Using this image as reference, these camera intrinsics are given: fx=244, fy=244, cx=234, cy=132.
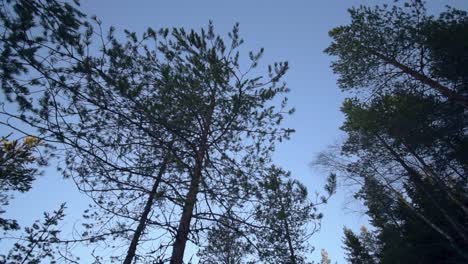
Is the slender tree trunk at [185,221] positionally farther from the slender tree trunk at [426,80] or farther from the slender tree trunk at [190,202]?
the slender tree trunk at [426,80]

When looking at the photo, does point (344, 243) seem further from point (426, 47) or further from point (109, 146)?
point (109, 146)

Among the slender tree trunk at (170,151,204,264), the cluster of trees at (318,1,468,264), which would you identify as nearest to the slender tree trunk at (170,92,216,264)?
the slender tree trunk at (170,151,204,264)

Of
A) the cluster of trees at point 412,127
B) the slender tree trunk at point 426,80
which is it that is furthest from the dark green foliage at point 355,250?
the slender tree trunk at point 426,80

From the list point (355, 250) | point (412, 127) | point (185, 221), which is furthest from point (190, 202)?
point (355, 250)

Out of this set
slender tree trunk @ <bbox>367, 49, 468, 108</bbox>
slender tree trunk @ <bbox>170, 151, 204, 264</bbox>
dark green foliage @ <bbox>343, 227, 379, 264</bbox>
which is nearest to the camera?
slender tree trunk @ <bbox>170, 151, 204, 264</bbox>

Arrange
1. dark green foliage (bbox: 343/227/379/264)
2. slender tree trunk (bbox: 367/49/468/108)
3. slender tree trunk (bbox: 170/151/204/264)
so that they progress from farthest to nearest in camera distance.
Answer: dark green foliage (bbox: 343/227/379/264) → slender tree trunk (bbox: 367/49/468/108) → slender tree trunk (bbox: 170/151/204/264)

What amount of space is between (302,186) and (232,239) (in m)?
1.95

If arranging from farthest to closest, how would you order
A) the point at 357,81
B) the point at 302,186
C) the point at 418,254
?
the point at 418,254
the point at 357,81
the point at 302,186

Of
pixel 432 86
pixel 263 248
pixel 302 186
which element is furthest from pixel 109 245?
pixel 432 86

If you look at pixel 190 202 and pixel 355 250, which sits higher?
pixel 355 250

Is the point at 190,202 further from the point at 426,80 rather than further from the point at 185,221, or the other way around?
the point at 426,80

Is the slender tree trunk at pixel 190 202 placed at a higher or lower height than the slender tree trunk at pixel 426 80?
lower

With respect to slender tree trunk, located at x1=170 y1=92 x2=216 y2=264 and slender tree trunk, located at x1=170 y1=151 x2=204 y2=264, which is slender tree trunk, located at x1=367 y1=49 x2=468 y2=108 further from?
slender tree trunk, located at x1=170 y1=151 x2=204 y2=264

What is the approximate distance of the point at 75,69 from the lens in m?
3.28
